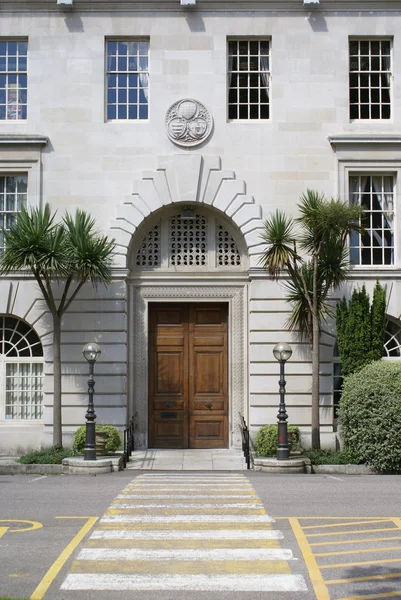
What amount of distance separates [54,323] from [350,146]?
860cm

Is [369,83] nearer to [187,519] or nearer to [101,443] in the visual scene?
[101,443]

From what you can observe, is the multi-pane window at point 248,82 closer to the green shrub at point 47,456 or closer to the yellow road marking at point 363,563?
the green shrub at point 47,456

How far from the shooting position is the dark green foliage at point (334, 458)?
19497 mm

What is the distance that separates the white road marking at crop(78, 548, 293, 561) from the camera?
395 inches

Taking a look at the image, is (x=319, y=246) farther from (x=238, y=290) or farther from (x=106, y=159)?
(x=106, y=159)

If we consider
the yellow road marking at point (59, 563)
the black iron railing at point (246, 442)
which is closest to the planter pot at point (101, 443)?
the black iron railing at point (246, 442)

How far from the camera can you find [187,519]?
1251 cm

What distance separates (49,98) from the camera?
73.6 ft

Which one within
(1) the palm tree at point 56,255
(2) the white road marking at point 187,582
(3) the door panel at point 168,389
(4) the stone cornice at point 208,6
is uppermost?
(4) the stone cornice at point 208,6

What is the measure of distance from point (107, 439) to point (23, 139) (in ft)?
25.5

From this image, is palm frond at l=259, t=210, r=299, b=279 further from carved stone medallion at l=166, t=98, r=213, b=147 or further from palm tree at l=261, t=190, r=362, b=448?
carved stone medallion at l=166, t=98, r=213, b=147

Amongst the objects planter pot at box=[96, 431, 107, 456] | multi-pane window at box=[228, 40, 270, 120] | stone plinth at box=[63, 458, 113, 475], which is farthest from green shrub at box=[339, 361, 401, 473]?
multi-pane window at box=[228, 40, 270, 120]

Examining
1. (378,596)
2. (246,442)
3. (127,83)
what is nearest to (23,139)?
(127,83)

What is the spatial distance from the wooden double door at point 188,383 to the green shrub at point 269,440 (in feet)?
6.71
